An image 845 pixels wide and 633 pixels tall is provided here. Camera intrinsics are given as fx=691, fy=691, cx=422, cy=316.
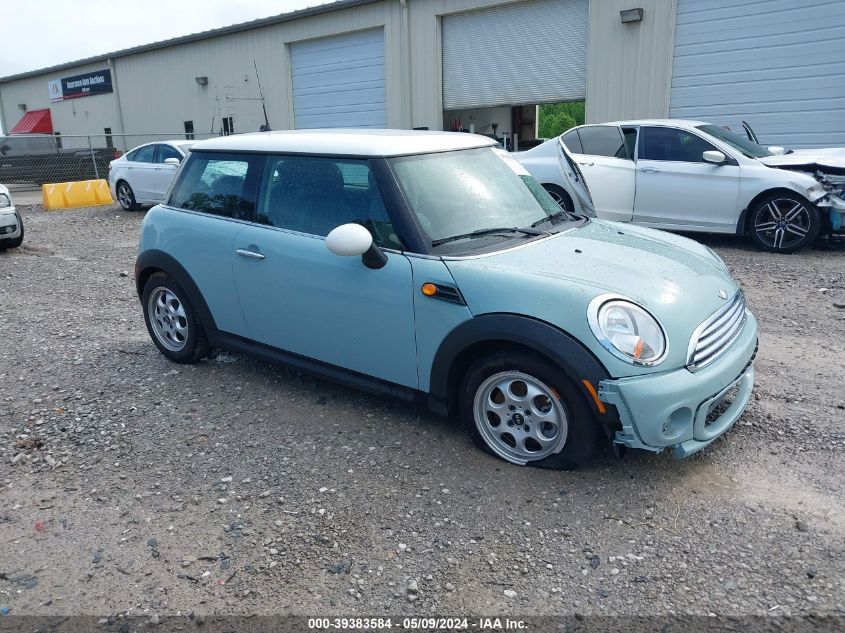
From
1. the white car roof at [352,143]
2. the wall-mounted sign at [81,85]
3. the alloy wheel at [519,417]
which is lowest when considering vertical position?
the alloy wheel at [519,417]

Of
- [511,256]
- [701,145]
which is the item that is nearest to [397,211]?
[511,256]

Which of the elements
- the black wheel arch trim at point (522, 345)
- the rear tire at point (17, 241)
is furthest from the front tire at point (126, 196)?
the black wheel arch trim at point (522, 345)

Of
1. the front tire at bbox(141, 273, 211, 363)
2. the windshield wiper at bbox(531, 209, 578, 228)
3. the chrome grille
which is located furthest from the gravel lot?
the windshield wiper at bbox(531, 209, 578, 228)

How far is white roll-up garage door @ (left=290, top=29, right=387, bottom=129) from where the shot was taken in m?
18.4

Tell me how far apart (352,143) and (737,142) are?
6.96m

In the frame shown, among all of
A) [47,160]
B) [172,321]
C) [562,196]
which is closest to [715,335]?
[172,321]

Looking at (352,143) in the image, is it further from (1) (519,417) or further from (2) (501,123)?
(2) (501,123)

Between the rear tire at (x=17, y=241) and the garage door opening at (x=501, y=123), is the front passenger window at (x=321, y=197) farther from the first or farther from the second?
the garage door opening at (x=501, y=123)

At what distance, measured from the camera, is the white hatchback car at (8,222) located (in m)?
9.85

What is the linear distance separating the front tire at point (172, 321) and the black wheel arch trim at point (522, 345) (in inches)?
83.1

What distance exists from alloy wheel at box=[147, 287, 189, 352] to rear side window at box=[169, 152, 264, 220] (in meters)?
0.67

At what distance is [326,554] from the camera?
9.43 ft

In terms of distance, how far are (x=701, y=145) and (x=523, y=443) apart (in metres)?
A: 6.80

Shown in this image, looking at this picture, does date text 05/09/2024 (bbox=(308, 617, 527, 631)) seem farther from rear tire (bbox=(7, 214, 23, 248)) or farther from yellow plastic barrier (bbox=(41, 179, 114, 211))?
yellow plastic barrier (bbox=(41, 179, 114, 211))
